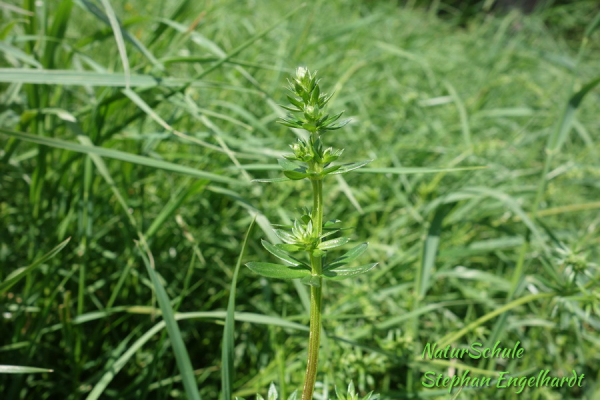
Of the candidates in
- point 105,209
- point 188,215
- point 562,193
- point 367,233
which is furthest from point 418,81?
point 105,209

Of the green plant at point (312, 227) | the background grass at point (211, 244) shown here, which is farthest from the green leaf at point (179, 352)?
the green plant at point (312, 227)

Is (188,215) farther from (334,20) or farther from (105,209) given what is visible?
(334,20)

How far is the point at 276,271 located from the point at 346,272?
0.08 metres

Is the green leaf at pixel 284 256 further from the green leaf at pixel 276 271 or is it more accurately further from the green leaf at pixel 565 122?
the green leaf at pixel 565 122

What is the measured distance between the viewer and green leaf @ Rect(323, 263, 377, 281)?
0.49m

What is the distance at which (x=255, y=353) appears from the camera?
1076mm

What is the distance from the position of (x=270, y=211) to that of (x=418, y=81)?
142cm

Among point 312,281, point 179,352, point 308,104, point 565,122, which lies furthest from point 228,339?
point 565,122

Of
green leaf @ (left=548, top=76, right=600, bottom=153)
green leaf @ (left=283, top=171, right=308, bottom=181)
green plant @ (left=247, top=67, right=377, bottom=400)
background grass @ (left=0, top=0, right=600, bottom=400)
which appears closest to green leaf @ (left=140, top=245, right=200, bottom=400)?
background grass @ (left=0, top=0, right=600, bottom=400)

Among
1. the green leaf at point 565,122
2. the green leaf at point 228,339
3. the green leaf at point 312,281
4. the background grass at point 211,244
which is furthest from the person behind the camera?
the green leaf at point 565,122

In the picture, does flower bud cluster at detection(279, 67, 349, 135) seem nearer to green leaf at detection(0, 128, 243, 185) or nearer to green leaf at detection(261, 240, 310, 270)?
green leaf at detection(261, 240, 310, 270)

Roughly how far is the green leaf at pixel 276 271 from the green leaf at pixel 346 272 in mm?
25

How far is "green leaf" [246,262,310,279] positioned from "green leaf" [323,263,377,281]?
0.02m

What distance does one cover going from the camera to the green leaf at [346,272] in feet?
1.60
